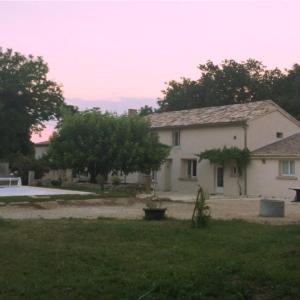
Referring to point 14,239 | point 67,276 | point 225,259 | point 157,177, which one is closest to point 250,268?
point 225,259

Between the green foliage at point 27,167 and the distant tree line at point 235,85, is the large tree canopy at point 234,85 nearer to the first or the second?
the distant tree line at point 235,85

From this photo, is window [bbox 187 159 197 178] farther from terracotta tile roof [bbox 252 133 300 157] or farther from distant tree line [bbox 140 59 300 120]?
distant tree line [bbox 140 59 300 120]

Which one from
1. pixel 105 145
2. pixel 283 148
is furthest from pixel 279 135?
pixel 105 145

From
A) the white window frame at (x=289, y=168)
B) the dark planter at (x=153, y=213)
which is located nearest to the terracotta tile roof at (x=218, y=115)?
the white window frame at (x=289, y=168)

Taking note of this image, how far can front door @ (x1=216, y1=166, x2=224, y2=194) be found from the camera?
38.4 meters

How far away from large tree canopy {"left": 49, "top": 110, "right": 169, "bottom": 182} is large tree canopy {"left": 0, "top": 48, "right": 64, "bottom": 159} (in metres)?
10.3

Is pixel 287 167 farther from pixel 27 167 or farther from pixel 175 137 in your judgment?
pixel 27 167

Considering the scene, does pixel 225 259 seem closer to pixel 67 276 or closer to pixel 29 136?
pixel 67 276

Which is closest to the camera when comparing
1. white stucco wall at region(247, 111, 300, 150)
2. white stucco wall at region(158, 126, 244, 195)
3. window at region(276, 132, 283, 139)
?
white stucco wall at region(247, 111, 300, 150)

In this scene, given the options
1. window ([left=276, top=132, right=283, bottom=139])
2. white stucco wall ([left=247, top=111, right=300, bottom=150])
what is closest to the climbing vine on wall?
white stucco wall ([left=247, top=111, right=300, bottom=150])

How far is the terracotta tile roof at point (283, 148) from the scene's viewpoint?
34.2m

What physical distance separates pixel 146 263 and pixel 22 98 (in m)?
40.2

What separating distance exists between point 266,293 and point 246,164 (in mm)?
29409

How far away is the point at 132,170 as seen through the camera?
3578 centimetres
